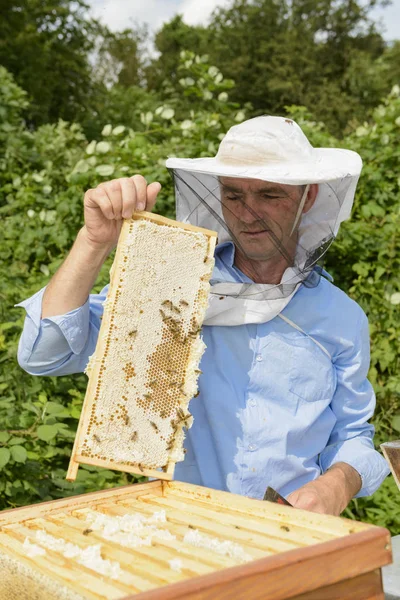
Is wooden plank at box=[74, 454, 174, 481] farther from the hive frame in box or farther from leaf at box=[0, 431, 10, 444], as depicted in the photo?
leaf at box=[0, 431, 10, 444]

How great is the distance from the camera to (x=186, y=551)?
1163 millimetres

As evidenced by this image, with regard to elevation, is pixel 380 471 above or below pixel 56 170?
below

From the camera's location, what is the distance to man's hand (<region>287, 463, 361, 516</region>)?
1609mm

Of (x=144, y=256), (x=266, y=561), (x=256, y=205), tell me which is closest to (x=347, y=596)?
(x=266, y=561)

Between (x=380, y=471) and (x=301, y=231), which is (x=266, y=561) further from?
(x=301, y=231)

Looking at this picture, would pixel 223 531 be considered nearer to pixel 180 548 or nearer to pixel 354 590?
pixel 180 548

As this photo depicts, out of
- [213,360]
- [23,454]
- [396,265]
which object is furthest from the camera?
[396,265]

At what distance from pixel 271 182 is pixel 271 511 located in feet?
2.98

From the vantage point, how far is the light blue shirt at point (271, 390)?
180cm

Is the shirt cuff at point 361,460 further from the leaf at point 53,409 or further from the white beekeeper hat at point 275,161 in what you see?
the leaf at point 53,409

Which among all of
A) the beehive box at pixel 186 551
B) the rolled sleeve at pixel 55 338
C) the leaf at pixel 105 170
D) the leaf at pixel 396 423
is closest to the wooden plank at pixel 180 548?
the beehive box at pixel 186 551

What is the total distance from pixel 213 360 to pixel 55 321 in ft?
1.43

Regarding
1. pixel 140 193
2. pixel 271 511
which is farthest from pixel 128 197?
pixel 271 511

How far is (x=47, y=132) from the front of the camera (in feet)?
23.4
